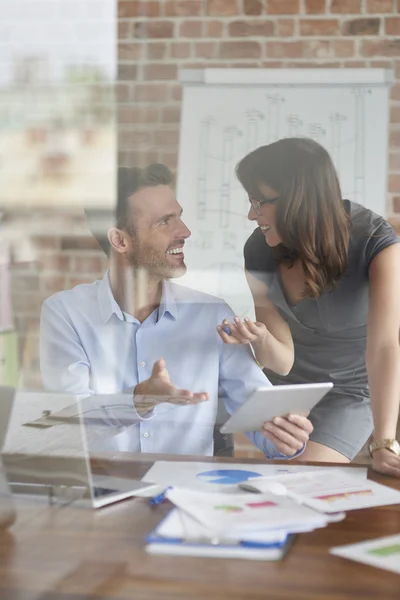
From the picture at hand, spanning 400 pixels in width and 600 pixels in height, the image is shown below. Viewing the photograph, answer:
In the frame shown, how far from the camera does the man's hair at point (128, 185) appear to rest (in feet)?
7.49

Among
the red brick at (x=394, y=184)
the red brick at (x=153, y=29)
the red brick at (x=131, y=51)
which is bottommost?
the red brick at (x=394, y=184)

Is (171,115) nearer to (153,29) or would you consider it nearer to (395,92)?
(153,29)

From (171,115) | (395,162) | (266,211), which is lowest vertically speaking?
(266,211)

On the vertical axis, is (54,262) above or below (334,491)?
above

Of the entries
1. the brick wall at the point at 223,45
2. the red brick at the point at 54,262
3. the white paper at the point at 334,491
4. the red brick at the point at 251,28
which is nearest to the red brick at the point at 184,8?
the brick wall at the point at 223,45

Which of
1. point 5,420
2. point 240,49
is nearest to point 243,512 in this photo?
point 5,420

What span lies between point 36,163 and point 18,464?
1.23m

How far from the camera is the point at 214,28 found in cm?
236

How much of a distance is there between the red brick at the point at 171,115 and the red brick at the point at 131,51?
0.17m

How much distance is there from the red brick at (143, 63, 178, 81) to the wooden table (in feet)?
4.71

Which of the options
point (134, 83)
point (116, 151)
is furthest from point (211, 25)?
point (116, 151)

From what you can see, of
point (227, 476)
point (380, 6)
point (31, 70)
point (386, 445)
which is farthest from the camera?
point (31, 70)

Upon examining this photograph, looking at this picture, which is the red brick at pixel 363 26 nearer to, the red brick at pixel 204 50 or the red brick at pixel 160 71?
the red brick at pixel 204 50

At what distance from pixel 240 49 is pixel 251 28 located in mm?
66
